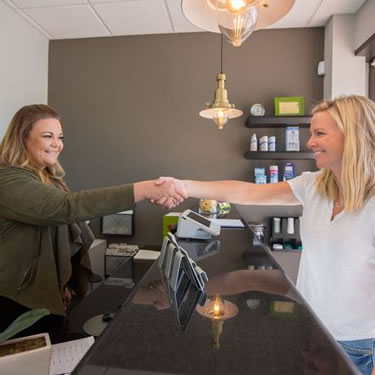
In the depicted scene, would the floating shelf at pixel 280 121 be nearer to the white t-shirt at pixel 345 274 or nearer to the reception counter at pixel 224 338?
the white t-shirt at pixel 345 274

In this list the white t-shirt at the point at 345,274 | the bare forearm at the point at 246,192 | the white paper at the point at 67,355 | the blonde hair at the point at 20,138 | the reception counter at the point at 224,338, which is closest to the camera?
the reception counter at the point at 224,338

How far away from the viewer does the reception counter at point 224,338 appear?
49 cm

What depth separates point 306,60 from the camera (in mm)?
2896

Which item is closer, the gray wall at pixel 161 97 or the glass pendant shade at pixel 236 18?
the glass pendant shade at pixel 236 18

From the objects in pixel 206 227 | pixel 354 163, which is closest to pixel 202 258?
pixel 206 227

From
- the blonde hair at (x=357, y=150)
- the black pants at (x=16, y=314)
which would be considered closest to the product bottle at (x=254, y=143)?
the blonde hair at (x=357, y=150)

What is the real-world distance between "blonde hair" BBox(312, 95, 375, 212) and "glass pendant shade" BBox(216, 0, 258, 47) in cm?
45

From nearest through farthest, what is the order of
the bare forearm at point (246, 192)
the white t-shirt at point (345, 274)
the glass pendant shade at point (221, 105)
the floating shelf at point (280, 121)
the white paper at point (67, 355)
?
the white paper at point (67, 355), the white t-shirt at point (345, 274), the bare forearm at point (246, 192), the glass pendant shade at point (221, 105), the floating shelf at point (280, 121)

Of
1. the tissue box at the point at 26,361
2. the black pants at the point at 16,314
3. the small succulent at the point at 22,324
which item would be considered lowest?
the black pants at the point at 16,314

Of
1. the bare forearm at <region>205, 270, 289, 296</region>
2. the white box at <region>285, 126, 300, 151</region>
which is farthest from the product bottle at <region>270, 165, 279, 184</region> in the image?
the bare forearm at <region>205, 270, 289, 296</region>

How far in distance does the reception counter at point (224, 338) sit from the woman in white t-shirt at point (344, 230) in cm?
26

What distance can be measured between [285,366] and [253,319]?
0.17 metres

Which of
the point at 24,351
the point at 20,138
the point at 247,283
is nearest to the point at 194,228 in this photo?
the point at 247,283

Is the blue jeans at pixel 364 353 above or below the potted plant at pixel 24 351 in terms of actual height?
below
